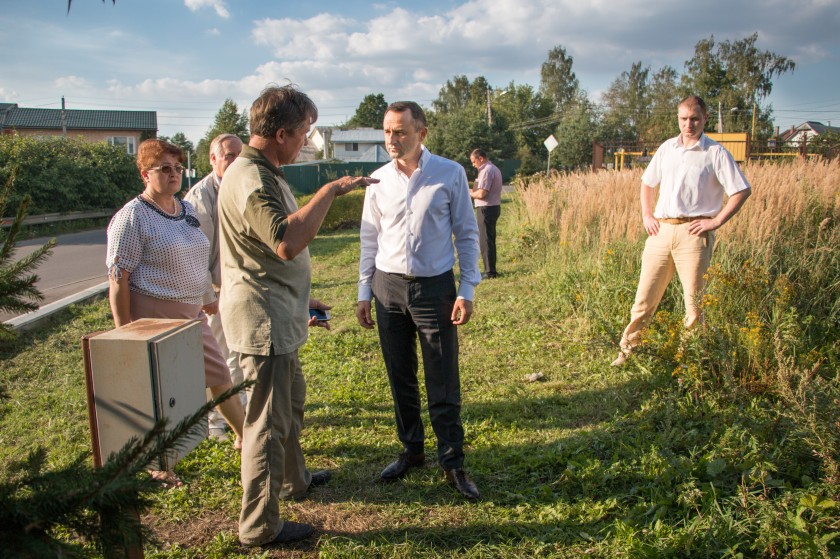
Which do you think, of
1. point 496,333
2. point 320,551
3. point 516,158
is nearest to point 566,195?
point 496,333

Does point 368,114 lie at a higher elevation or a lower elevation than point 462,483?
higher

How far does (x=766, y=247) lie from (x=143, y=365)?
5.27 metres

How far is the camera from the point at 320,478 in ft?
11.8

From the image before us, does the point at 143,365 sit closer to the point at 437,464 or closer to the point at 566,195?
the point at 437,464

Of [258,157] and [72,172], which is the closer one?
[258,157]

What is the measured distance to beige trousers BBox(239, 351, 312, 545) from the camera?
9.42ft

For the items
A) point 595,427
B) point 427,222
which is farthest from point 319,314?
point 595,427

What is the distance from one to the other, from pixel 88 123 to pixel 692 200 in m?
61.0

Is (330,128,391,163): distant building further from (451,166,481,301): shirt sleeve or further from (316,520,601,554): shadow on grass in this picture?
(316,520,601,554): shadow on grass

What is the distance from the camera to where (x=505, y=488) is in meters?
3.48

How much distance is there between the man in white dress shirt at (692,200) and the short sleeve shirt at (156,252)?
3028mm

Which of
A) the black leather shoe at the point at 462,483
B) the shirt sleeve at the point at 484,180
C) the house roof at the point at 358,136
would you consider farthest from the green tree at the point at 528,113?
the black leather shoe at the point at 462,483

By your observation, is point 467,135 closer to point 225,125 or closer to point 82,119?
point 225,125

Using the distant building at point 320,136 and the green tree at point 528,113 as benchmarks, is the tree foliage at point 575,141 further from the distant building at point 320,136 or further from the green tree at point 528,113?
the distant building at point 320,136
